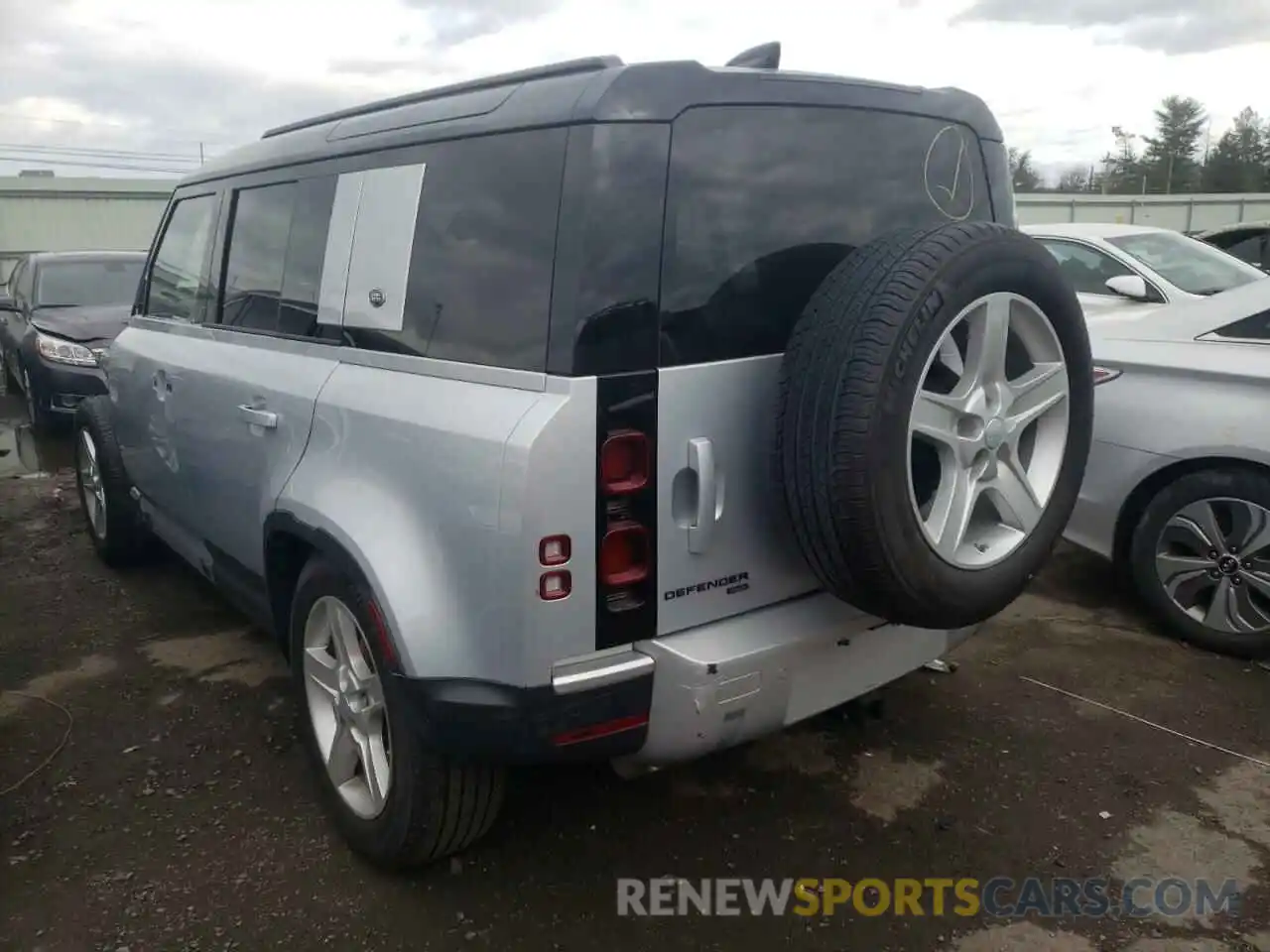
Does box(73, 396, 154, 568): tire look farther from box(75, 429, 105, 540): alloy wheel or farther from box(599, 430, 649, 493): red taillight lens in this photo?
box(599, 430, 649, 493): red taillight lens

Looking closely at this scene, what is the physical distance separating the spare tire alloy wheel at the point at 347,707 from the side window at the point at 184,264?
160 cm

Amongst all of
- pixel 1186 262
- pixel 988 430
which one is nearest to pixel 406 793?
pixel 988 430

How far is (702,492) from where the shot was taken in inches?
86.9

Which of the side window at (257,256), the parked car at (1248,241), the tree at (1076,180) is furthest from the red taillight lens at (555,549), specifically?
the tree at (1076,180)

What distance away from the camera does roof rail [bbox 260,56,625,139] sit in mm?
2244

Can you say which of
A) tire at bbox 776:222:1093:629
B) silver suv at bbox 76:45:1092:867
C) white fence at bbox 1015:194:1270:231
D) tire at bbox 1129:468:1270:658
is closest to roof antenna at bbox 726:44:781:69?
silver suv at bbox 76:45:1092:867

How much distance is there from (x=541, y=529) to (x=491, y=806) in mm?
930

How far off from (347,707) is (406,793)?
371 millimetres

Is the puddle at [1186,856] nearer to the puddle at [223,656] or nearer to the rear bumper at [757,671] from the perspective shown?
the rear bumper at [757,671]

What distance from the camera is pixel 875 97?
8.30 ft

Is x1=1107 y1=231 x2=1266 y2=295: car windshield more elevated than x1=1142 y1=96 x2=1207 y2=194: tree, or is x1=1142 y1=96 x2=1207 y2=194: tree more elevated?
x1=1142 y1=96 x2=1207 y2=194: tree

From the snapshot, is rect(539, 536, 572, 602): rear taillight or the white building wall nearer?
rect(539, 536, 572, 602): rear taillight

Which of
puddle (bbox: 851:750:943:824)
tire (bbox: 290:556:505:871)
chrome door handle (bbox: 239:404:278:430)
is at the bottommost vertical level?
puddle (bbox: 851:750:943:824)

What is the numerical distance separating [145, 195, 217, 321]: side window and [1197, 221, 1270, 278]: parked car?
8527mm
